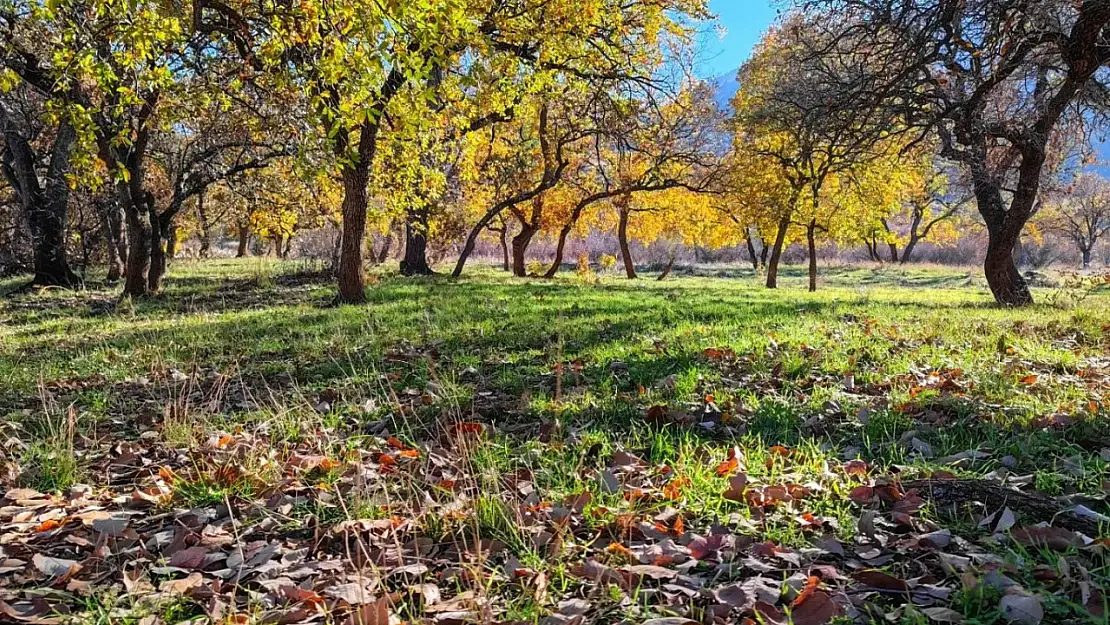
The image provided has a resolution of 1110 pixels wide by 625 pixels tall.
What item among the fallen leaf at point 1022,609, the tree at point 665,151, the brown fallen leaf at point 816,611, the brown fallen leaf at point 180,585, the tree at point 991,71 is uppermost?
the tree at point 665,151

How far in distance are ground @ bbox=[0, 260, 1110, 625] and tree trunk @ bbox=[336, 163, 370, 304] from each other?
4569mm

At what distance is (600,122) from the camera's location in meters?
14.2

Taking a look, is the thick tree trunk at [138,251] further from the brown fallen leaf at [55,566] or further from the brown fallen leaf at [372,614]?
the brown fallen leaf at [372,614]

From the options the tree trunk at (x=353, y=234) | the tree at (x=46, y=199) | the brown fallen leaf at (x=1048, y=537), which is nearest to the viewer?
the brown fallen leaf at (x=1048, y=537)

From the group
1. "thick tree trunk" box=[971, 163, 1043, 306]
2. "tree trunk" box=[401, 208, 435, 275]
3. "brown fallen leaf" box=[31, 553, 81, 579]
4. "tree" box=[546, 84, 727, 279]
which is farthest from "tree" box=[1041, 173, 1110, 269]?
"brown fallen leaf" box=[31, 553, 81, 579]

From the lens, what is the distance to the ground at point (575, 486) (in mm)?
2004

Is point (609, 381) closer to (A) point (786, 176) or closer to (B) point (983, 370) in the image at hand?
(B) point (983, 370)

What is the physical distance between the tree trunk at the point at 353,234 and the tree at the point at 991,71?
716 centimetres

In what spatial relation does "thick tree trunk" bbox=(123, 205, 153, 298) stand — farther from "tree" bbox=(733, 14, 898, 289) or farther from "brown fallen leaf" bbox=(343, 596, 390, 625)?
"brown fallen leaf" bbox=(343, 596, 390, 625)

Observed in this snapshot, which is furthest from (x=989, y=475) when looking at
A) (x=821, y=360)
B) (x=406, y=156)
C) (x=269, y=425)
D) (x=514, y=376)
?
(x=406, y=156)

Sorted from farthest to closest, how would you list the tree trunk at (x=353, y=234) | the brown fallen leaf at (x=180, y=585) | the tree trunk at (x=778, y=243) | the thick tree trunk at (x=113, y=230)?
the tree trunk at (x=778, y=243) < the thick tree trunk at (x=113, y=230) < the tree trunk at (x=353, y=234) < the brown fallen leaf at (x=180, y=585)

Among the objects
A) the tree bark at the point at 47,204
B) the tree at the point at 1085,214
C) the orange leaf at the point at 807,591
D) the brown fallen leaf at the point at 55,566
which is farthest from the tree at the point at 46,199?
the tree at the point at 1085,214

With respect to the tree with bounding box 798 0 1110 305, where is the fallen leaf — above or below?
below

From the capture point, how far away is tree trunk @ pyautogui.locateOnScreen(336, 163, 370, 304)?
9.98m
